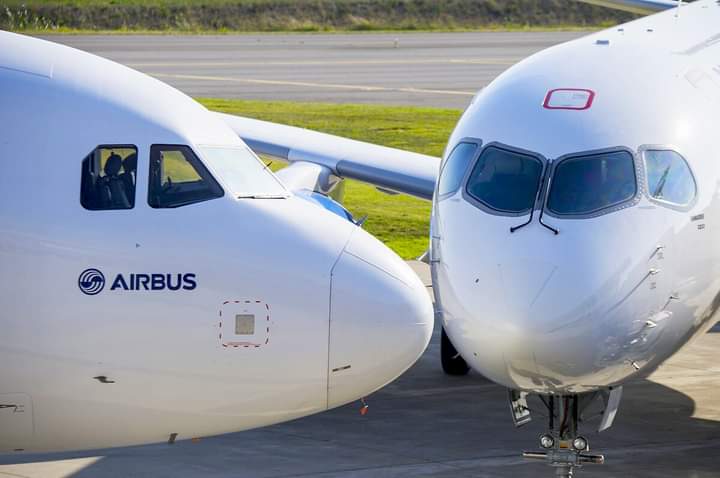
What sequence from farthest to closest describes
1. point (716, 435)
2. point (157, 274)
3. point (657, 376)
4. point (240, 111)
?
1. point (240, 111)
2. point (657, 376)
3. point (716, 435)
4. point (157, 274)

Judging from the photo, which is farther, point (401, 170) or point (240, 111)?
point (240, 111)

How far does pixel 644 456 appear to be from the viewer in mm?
15305

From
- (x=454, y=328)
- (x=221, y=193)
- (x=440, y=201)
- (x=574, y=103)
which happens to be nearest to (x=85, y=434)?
(x=221, y=193)

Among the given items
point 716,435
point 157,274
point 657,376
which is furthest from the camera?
point 657,376

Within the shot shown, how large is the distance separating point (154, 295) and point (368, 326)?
1.60 m

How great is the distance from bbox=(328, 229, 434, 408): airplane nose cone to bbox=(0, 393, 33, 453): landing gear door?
2277 mm

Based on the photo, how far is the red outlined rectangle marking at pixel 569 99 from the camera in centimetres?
1383

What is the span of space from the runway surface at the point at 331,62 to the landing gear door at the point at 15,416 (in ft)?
127

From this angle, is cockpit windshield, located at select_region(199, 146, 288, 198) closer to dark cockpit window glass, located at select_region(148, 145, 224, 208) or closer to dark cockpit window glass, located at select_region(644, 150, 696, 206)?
dark cockpit window glass, located at select_region(148, 145, 224, 208)

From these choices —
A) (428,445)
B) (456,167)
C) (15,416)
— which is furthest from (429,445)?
(15,416)

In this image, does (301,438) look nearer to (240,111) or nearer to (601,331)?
(601,331)

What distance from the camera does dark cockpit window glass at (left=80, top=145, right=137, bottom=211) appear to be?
11.0 metres

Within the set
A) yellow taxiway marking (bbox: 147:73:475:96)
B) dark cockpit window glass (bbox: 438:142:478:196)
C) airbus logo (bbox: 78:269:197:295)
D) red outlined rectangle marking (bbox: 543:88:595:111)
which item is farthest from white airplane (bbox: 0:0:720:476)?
yellow taxiway marking (bbox: 147:73:475:96)

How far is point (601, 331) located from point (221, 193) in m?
3.57
